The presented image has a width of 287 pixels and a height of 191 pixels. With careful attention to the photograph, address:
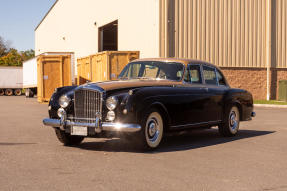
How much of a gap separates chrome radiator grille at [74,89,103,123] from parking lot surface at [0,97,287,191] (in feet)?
1.99

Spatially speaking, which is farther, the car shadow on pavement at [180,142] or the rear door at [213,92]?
the rear door at [213,92]

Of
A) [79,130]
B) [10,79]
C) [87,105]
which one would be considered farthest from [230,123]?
[10,79]

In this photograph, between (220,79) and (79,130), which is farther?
(220,79)

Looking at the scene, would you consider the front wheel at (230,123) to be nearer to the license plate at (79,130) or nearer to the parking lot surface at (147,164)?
the parking lot surface at (147,164)

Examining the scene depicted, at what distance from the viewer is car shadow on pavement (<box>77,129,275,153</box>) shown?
8.47 meters

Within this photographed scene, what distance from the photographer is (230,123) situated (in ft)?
34.1

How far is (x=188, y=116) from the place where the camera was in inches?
352

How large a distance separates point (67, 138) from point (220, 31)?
2213 centimetres

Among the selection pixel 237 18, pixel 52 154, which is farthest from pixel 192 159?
pixel 237 18

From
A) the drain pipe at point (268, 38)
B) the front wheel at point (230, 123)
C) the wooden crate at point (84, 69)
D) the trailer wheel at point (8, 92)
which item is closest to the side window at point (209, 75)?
the front wheel at point (230, 123)

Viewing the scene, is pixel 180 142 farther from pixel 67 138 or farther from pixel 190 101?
pixel 67 138

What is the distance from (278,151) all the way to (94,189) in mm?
4332

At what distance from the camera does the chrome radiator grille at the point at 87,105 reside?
786 cm

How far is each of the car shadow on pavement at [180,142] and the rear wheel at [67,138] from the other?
0.49 ft
